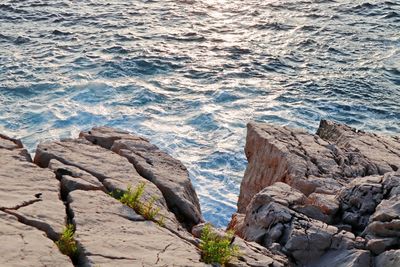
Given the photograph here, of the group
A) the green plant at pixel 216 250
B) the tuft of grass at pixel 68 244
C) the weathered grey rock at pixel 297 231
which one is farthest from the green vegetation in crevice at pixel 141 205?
the weathered grey rock at pixel 297 231

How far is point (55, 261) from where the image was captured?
→ 5730 millimetres

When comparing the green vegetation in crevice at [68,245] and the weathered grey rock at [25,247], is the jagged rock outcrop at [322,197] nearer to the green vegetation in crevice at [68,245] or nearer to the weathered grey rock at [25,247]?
the green vegetation in crevice at [68,245]

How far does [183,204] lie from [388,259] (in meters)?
2.43

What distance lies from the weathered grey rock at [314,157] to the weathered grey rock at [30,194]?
307 centimetres

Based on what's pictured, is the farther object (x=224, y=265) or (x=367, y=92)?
(x=367, y=92)

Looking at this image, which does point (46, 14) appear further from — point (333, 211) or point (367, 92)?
point (333, 211)

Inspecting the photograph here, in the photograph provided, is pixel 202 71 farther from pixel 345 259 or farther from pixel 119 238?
pixel 119 238

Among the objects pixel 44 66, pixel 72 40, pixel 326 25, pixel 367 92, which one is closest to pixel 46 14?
pixel 72 40

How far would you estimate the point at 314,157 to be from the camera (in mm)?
8977

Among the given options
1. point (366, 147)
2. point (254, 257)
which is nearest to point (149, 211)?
point (254, 257)

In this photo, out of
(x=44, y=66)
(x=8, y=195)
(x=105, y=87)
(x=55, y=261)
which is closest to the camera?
(x=55, y=261)

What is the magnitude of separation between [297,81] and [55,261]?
38.9 feet

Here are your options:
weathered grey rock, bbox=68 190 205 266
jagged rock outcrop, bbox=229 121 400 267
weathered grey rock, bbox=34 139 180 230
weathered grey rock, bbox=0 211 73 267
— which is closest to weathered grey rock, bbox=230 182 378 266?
jagged rock outcrop, bbox=229 121 400 267

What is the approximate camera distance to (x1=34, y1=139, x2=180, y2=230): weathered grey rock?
298 inches
